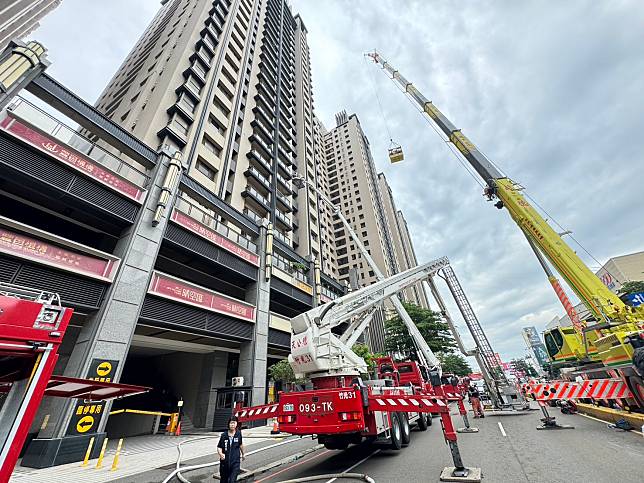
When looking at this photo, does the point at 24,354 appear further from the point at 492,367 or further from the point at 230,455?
the point at 492,367

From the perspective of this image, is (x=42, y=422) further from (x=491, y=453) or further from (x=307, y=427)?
(x=491, y=453)

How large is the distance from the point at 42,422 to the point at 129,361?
15360 millimetres

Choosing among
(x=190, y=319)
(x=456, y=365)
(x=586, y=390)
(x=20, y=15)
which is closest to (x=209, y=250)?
(x=190, y=319)

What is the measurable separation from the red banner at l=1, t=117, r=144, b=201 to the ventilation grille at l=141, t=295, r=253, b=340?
5612 millimetres

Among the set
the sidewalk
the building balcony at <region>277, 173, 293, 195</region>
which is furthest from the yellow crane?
the building balcony at <region>277, 173, 293, 195</region>

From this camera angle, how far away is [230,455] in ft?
18.9

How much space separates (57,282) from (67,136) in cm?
682

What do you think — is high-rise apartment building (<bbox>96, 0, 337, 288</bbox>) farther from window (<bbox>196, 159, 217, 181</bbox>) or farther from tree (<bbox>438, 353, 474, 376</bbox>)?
tree (<bbox>438, 353, 474, 376</bbox>)

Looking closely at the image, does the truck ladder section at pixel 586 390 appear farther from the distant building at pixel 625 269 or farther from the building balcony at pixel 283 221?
the distant building at pixel 625 269

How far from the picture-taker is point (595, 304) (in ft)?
36.2

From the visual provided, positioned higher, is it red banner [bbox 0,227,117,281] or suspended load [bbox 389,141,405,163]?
suspended load [bbox 389,141,405,163]

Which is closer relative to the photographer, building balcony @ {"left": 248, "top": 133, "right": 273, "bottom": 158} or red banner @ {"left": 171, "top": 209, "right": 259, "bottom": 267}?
red banner @ {"left": 171, "top": 209, "right": 259, "bottom": 267}

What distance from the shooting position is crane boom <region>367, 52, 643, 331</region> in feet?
35.4

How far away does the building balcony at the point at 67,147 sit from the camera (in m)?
11.9
